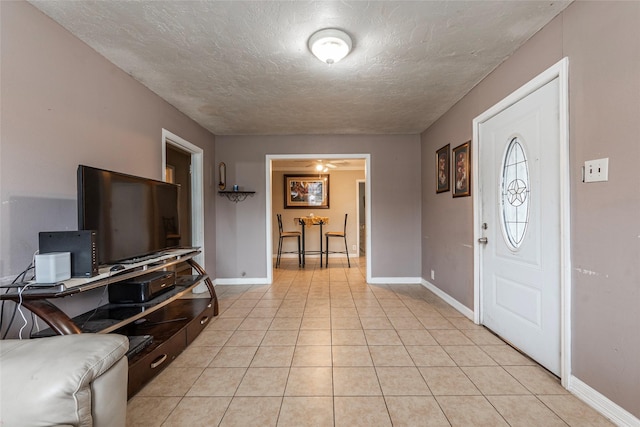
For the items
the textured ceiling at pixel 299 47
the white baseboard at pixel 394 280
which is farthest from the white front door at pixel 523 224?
the white baseboard at pixel 394 280

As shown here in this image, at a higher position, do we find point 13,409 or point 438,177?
point 438,177

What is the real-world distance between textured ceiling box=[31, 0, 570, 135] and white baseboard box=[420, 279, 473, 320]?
7.23ft

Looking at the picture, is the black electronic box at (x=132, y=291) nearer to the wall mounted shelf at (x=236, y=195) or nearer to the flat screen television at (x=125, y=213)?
the flat screen television at (x=125, y=213)

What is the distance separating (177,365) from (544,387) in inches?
95.3

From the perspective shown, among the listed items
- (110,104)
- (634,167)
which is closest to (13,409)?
(110,104)

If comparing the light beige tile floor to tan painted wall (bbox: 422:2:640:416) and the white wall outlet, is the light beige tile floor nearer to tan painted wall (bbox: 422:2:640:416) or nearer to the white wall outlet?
tan painted wall (bbox: 422:2:640:416)

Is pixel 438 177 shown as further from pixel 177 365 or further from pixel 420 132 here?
pixel 177 365

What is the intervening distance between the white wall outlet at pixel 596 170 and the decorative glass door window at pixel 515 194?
53 cm

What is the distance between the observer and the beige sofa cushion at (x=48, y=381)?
85 centimetres

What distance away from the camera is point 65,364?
0.92 metres

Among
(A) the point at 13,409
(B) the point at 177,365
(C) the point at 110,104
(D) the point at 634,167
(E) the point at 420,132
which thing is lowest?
(B) the point at 177,365

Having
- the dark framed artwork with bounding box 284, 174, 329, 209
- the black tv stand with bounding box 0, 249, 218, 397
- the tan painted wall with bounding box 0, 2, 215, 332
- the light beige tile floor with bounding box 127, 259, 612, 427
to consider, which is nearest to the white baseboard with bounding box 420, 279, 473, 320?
the light beige tile floor with bounding box 127, 259, 612, 427

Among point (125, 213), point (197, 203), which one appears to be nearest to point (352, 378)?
point (125, 213)

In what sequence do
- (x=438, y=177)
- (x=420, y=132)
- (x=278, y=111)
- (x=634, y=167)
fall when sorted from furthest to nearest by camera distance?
(x=420, y=132) → (x=438, y=177) → (x=278, y=111) → (x=634, y=167)
